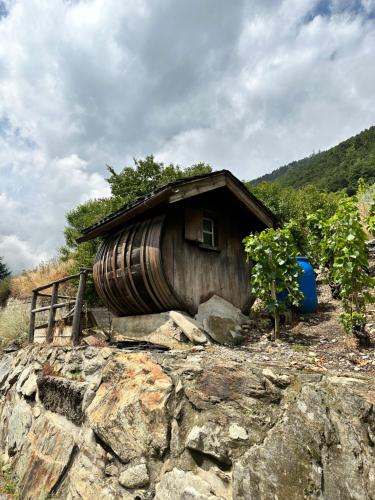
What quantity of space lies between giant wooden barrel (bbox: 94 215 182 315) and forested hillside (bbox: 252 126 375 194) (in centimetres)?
3249

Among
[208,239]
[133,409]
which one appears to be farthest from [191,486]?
[208,239]

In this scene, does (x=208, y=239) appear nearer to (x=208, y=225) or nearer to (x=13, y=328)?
(x=208, y=225)

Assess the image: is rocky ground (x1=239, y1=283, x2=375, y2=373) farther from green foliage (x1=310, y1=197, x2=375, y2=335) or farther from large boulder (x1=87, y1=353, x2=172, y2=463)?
large boulder (x1=87, y1=353, x2=172, y2=463)

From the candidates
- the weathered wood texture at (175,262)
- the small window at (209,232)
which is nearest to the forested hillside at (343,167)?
the weathered wood texture at (175,262)

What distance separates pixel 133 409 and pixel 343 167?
4705 cm

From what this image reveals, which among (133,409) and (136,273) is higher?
(136,273)

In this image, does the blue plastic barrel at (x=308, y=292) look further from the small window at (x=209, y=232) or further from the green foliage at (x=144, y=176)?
the green foliage at (x=144, y=176)

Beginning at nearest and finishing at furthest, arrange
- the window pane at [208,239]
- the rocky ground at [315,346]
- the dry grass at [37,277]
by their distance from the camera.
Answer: the rocky ground at [315,346] → the window pane at [208,239] → the dry grass at [37,277]

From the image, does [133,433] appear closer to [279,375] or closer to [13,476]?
[279,375]

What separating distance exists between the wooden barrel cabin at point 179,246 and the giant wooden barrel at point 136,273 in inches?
0.6

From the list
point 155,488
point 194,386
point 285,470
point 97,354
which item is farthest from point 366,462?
point 97,354

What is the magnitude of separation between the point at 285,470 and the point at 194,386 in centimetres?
111

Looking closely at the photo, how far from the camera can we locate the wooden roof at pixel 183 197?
5.80 m

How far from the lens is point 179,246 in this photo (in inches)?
249
